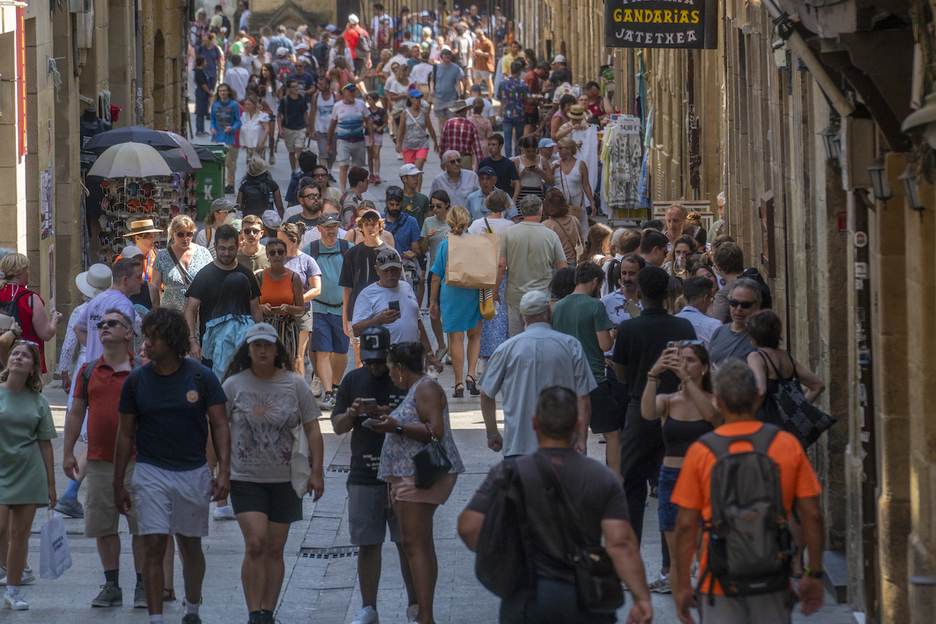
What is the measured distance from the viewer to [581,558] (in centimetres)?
541

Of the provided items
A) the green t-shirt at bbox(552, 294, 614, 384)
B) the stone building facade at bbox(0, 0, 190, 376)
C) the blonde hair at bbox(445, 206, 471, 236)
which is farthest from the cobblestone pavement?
the stone building facade at bbox(0, 0, 190, 376)

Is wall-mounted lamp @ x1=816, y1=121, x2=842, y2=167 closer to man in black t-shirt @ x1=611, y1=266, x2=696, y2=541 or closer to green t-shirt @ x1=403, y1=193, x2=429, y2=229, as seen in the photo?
man in black t-shirt @ x1=611, y1=266, x2=696, y2=541

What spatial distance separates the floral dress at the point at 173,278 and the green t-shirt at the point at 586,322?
3.08m

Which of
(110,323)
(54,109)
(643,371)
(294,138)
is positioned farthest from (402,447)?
(294,138)

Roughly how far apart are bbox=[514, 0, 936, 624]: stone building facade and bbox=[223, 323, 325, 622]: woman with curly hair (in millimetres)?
2726

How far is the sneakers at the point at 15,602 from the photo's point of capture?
7.86 m

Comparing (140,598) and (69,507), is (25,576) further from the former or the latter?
(69,507)

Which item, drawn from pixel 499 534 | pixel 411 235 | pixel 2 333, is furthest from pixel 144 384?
pixel 411 235

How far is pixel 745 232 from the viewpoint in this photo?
13.3 m

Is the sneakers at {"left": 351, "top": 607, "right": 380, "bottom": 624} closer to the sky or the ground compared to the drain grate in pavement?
closer to the ground

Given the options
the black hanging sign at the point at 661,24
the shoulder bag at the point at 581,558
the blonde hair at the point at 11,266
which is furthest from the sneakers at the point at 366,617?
the black hanging sign at the point at 661,24

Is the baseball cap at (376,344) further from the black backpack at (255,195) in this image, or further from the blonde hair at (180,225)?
the black backpack at (255,195)

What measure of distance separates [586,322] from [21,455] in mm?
3429

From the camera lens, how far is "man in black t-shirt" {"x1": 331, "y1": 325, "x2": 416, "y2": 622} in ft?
24.7
